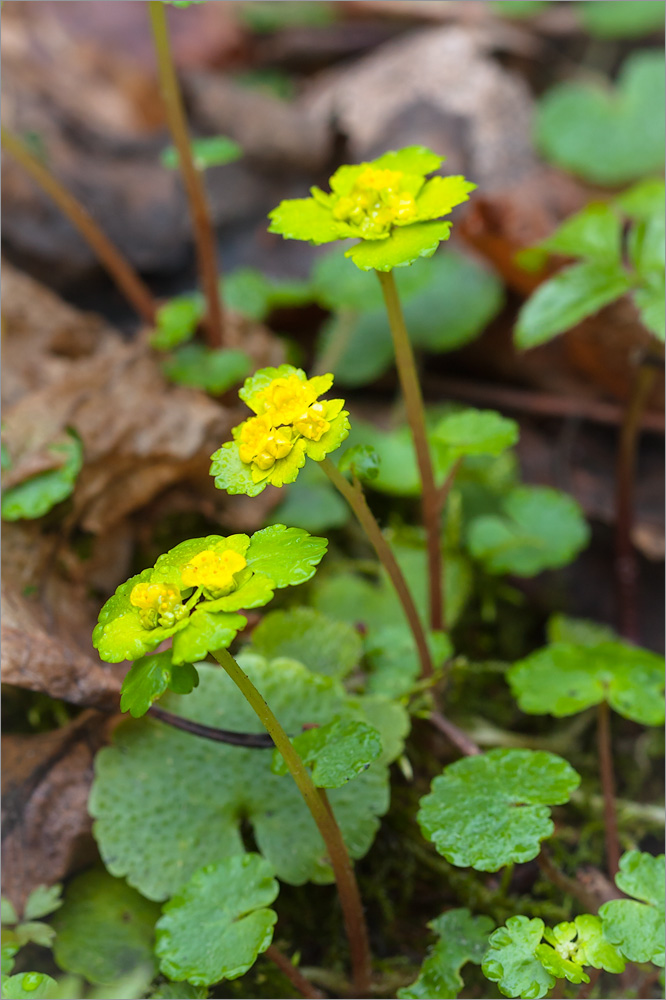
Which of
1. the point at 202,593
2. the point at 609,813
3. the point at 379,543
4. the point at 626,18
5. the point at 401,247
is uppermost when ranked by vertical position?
the point at 626,18

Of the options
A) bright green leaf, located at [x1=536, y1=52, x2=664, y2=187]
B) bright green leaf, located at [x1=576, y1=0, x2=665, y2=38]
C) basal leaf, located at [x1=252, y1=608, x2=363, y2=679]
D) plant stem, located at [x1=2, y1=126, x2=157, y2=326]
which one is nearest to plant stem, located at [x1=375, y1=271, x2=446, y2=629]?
basal leaf, located at [x1=252, y1=608, x2=363, y2=679]

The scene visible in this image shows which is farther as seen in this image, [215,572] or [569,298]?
[569,298]

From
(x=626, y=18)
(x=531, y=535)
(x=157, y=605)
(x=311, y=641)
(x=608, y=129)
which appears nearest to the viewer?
(x=157, y=605)

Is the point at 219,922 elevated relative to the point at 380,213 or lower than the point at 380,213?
lower

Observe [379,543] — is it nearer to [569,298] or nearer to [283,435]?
[283,435]

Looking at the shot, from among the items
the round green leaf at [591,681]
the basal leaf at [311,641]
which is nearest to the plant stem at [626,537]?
the round green leaf at [591,681]

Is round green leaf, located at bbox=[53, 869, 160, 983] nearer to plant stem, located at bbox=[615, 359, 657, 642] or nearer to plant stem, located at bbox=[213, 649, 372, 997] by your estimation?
plant stem, located at bbox=[213, 649, 372, 997]

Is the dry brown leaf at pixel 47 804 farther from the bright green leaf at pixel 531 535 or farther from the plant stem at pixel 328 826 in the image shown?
the bright green leaf at pixel 531 535

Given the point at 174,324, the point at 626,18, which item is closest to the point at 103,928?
the point at 174,324
